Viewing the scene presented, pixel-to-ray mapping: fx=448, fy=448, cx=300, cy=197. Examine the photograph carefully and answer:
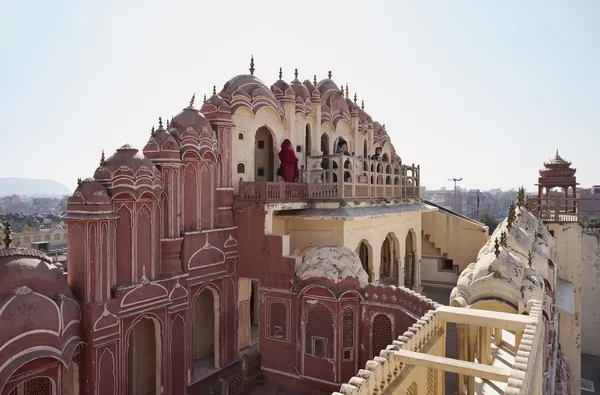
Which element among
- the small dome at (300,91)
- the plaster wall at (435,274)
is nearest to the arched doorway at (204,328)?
the small dome at (300,91)

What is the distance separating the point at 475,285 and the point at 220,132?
30.3ft

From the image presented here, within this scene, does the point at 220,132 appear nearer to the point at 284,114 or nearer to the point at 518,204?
the point at 284,114

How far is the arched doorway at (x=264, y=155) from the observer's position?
1794 cm

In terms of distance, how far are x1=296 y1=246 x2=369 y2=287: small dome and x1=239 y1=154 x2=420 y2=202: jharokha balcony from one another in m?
2.34

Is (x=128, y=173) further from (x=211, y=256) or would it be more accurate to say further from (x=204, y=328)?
(x=204, y=328)

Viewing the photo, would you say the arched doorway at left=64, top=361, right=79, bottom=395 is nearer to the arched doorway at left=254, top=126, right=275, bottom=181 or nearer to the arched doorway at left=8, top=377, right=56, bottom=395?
the arched doorway at left=8, top=377, right=56, bottom=395

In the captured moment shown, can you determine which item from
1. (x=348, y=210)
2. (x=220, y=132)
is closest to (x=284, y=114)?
(x=220, y=132)

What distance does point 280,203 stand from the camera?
15.1 metres

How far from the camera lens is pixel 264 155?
18.2 m

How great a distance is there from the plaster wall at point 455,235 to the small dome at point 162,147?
17.1 meters

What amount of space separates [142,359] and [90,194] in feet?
18.5

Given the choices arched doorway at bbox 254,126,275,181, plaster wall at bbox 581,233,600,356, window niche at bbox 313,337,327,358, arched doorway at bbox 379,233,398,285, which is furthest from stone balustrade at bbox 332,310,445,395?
plaster wall at bbox 581,233,600,356

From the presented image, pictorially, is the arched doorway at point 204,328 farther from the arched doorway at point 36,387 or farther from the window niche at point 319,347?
the arched doorway at point 36,387

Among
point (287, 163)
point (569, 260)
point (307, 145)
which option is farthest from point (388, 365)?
point (569, 260)
